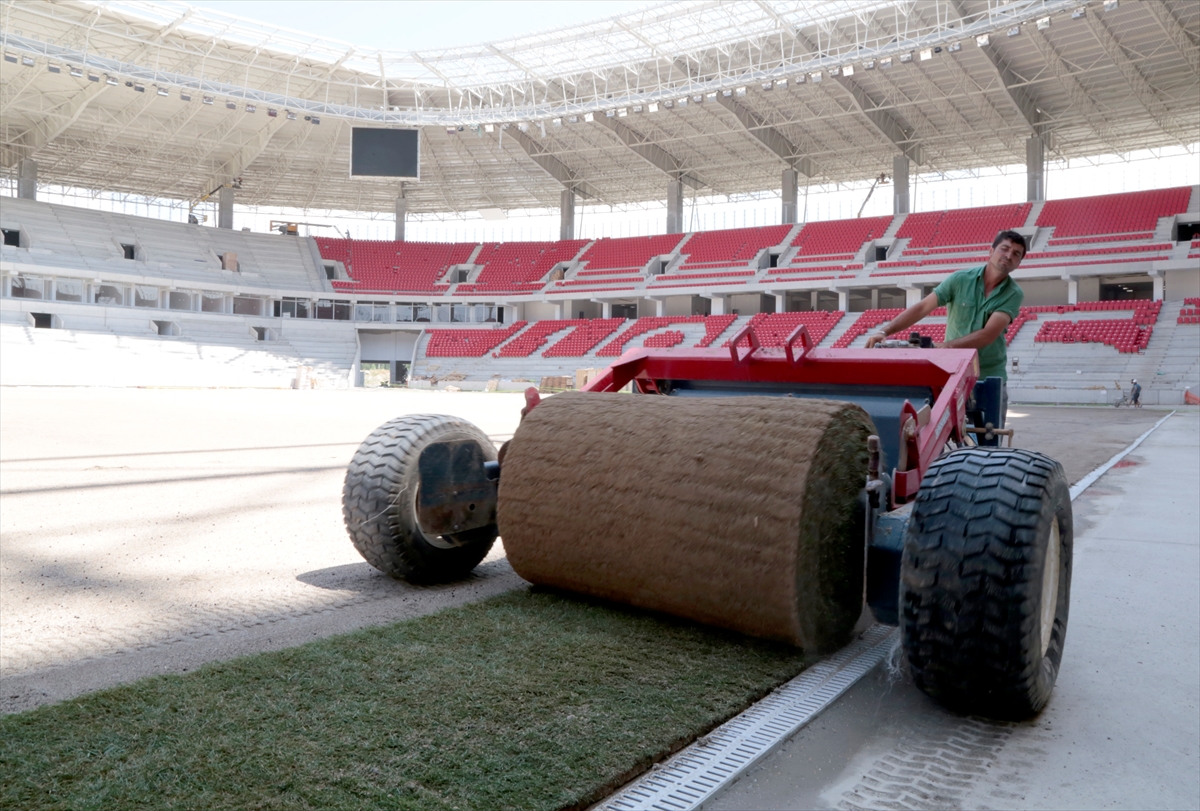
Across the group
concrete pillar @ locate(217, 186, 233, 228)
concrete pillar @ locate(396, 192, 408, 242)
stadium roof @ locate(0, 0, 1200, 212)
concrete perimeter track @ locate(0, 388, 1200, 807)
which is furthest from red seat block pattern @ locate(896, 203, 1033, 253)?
concrete pillar @ locate(217, 186, 233, 228)

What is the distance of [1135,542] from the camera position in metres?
5.31

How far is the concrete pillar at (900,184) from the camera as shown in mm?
41031

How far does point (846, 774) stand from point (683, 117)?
40380 mm

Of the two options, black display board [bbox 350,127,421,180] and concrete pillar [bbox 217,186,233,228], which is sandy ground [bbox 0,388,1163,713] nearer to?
black display board [bbox 350,127,421,180]

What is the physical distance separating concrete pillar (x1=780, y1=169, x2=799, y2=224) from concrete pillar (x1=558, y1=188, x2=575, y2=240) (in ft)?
43.1

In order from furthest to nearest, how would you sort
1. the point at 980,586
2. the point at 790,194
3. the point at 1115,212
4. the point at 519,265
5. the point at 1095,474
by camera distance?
the point at 519,265 < the point at 790,194 < the point at 1115,212 < the point at 1095,474 < the point at 980,586

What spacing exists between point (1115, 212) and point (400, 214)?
4028 cm

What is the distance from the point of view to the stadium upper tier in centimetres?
3703

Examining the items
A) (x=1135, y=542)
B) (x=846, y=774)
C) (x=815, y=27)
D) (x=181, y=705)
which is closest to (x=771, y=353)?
(x=846, y=774)

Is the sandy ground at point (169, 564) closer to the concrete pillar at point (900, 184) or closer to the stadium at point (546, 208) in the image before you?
the stadium at point (546, 208)

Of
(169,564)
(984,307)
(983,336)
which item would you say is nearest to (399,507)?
(169,564)

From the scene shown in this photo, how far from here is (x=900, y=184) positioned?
41531 mm

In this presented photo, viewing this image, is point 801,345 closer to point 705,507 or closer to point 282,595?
point 705,507

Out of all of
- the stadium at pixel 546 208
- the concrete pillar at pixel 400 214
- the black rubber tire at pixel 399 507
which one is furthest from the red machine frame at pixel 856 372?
the concrete pillar at pixel 400 214
